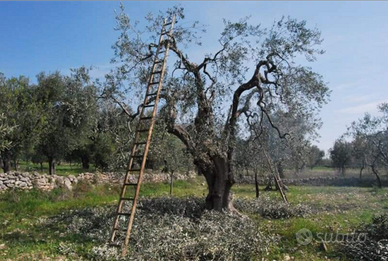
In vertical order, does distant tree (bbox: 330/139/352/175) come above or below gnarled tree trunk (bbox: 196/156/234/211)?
above

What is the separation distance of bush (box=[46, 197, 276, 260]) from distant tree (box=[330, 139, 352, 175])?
51298 mm

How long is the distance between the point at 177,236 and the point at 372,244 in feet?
17.9

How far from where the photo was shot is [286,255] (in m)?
9.44

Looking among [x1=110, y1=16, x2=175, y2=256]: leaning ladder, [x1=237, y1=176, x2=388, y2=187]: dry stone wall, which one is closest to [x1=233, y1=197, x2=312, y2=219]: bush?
[x1=110, y1=16, x2=175, y2=256]: leaning ladder

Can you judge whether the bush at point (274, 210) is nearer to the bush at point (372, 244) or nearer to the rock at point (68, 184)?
the bush at point (372, 244)

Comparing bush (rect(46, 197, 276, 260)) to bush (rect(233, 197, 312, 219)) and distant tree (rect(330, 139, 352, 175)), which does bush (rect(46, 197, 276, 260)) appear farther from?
distant tree (rect(330, 139, 352, 175))

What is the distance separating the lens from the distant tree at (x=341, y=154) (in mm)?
57969

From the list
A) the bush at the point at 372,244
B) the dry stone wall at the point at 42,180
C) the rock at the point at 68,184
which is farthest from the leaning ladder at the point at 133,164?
the rock at the point at 68,184

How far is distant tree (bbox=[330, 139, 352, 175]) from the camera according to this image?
58.0 meters

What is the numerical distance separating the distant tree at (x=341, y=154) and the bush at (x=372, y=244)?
1985 inches

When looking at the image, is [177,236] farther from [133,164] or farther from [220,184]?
[220,184]

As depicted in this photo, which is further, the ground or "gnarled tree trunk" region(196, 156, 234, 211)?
"gnarled tree trunk" region(196, 156, 234, 211)

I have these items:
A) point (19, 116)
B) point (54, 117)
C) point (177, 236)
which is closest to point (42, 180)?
point (19, 116)

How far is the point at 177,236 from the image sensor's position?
32.8ft
